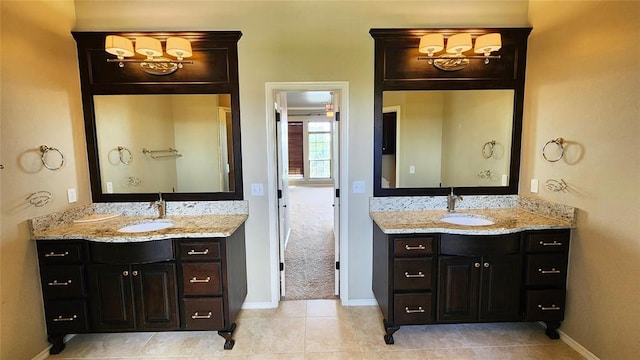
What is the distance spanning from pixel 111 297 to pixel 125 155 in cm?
119

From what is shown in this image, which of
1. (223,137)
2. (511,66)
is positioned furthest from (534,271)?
(223,137)

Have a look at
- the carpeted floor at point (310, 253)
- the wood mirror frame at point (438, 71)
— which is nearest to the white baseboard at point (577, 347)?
the wood mirror frame at point (438, 71)

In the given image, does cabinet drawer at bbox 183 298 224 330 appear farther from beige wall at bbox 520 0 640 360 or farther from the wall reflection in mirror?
beige wall at bbox 520 0 640 360

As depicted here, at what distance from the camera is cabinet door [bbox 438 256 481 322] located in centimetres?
225

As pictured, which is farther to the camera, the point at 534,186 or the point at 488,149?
the point at 488,149

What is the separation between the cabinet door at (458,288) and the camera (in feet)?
7.39

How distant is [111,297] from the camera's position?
223 cm

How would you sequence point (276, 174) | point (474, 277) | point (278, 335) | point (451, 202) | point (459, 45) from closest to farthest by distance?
point (474, 277), point (459, 45), point (278, 335), point (451, 202), point (276, 174)

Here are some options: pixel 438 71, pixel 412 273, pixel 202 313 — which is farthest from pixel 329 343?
pixel 438 71

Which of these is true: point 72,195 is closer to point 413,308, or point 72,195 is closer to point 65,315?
point 65,315

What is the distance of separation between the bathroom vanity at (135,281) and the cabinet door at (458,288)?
1.58 meters

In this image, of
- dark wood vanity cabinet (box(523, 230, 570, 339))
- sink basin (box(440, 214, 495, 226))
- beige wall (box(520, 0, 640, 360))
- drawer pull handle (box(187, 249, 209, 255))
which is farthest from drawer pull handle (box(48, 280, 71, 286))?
beige wall (box(520, 0, 640, 360))

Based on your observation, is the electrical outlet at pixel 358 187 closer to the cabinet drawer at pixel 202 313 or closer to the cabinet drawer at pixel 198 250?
the cabinet drawer at pixel 198 250

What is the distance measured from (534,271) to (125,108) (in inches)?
140
